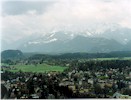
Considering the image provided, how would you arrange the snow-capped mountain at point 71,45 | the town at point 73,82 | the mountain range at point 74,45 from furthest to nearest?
1. the mountain range at point 74,45
2. the snow-capped mountain at point 71,45
3. the town at point 73,82

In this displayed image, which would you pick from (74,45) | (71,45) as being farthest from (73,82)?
(71,45)

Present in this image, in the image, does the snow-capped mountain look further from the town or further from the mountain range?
the town

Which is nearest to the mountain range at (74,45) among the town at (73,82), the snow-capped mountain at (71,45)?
the snow-capped mountain at (71,45)

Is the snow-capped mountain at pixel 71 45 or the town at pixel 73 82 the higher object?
the snow-capped mountain at pixel 71 45

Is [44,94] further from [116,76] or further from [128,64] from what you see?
[128,64]

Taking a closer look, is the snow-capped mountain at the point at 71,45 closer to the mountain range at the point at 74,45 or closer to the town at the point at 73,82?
the mountain range at the point at 74,45

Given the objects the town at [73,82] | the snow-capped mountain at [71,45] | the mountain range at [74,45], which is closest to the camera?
the town at [73,82]

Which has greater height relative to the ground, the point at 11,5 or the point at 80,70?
the point at 11,5

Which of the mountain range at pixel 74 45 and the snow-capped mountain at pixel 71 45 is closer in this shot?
the snow-capped mountain at pixel 71 45

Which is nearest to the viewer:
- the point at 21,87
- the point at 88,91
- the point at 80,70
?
the point at 21,87

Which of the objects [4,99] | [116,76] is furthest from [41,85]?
[116,76]

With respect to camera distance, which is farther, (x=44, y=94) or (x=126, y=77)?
(x=126, y=77)
